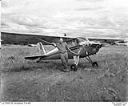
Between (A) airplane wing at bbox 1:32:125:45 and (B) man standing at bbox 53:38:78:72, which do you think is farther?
(B) man standing at bbox 53:38:78:72

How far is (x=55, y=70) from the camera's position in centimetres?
532

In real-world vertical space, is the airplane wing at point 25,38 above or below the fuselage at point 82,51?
above

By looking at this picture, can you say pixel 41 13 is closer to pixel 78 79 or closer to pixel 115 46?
pixel 78 79

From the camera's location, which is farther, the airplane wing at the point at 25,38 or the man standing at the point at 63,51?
the man standing at the point at 63,51

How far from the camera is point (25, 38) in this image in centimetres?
462

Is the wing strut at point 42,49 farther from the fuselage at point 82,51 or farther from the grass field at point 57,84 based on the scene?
the grass field at point 57,84

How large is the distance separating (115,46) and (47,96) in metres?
4.57

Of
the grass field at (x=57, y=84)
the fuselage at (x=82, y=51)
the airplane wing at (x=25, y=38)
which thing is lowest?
the grass field at (x=57, y=84)

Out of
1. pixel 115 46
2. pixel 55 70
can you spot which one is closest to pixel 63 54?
pixel 55 70

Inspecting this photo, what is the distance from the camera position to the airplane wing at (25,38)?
410 centimetres

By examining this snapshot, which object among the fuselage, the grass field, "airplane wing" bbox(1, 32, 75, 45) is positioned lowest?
the grass field

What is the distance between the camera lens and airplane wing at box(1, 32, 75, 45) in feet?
13.4

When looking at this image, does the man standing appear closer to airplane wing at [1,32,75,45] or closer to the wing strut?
airplane wing at [1,32,75,45]

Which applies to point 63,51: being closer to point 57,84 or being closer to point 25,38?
point 25,38
